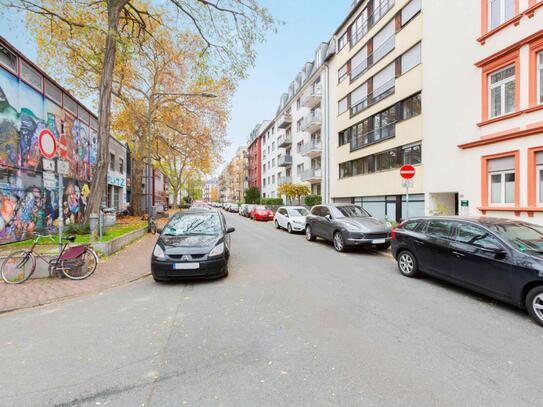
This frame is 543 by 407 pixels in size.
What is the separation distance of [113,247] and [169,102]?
1504 cm

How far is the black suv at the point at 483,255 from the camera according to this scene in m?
3.89

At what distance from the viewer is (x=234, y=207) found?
47.4m

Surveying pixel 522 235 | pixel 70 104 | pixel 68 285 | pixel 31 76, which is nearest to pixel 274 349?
pixel 522 235

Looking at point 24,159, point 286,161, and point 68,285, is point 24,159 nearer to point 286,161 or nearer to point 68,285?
point 68,285

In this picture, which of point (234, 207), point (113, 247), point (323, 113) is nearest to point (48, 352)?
point (113, 247)

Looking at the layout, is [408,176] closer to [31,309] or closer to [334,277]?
[334,277]

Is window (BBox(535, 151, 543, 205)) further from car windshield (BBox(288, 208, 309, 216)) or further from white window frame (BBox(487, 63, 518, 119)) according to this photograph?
car windshield (BBox(288, 208, 309, 216))

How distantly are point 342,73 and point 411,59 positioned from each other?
324 inches

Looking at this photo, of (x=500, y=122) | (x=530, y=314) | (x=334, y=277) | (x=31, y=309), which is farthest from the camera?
(x=500, y=122)

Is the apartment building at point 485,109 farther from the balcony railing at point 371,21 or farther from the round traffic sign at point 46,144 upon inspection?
the round traffic sign at point 46,144

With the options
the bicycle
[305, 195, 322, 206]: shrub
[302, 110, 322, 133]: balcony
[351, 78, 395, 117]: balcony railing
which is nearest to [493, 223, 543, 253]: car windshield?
the bicycle

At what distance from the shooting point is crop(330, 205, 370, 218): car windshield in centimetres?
1017

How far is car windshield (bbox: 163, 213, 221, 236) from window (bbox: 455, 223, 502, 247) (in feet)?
16.5

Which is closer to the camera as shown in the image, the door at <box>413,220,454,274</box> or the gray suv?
the door at <box>413,220,454,274</box>
